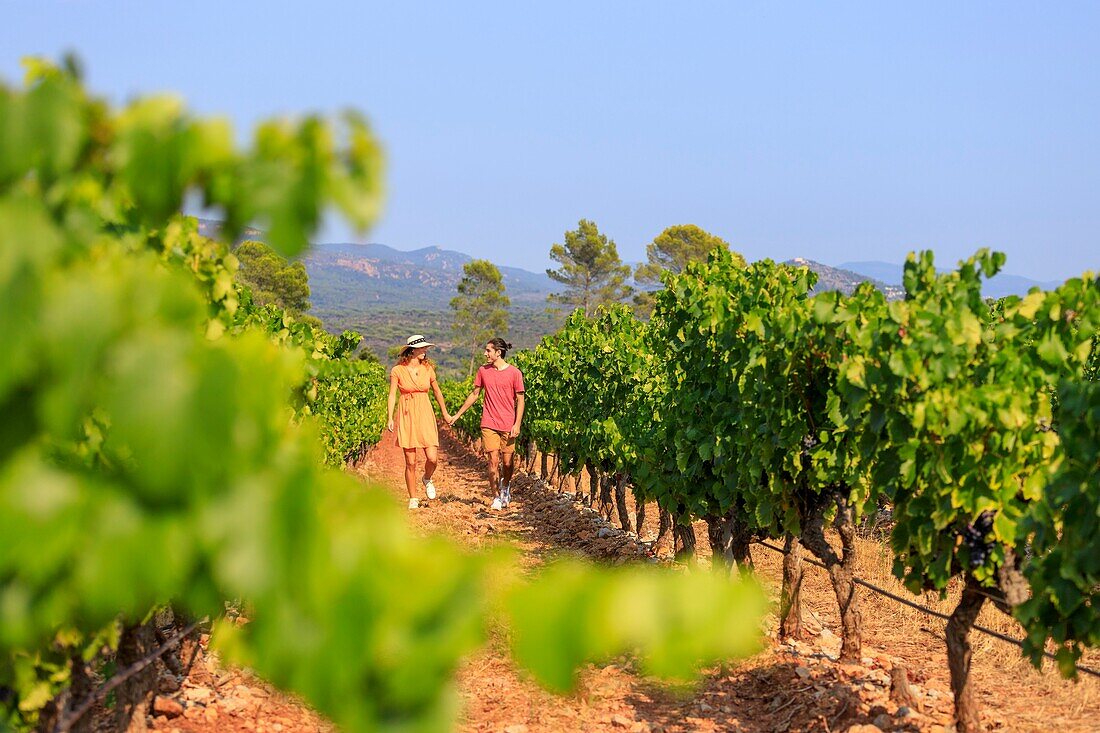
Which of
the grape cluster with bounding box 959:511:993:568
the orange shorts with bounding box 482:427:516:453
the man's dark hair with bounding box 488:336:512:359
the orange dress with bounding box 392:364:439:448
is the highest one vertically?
the man's dark hair with bounding box 488:336:512:359

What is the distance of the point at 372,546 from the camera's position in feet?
3.58

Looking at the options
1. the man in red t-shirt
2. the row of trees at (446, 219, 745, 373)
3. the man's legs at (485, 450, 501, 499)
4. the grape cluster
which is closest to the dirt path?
the grape cluster

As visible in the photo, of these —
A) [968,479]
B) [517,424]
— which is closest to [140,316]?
[968,479]

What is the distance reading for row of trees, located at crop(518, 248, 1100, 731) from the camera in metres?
3.64

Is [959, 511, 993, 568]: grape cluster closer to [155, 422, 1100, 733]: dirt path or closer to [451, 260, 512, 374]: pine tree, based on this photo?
[155, 422, 1100, 733]: dirt path

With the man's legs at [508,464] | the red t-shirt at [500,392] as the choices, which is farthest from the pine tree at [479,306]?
the red t-shirt at [500,392]

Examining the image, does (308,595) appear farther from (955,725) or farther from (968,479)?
(955,725)

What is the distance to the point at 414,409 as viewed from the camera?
1134 centimetres

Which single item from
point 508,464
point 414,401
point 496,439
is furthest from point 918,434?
point 508,464

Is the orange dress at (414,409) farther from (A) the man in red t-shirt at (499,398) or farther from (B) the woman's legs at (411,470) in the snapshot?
(A) the man in red t-shirt at (499,398)

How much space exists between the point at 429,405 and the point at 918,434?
785cm

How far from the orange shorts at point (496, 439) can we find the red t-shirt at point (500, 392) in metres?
0.12

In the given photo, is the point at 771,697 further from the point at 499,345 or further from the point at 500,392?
the point at 499,345

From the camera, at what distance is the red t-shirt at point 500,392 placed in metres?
11.9
